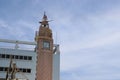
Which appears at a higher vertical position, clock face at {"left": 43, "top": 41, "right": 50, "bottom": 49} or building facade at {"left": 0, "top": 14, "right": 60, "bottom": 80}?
clock face at {"left": 43, "top": 41, "right": 50, "bottom": 49}

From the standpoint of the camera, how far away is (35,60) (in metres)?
78.9

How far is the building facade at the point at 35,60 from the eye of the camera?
76912 mm

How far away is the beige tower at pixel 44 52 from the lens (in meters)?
78.2

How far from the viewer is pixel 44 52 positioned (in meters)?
80.1

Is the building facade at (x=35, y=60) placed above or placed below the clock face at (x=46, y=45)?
below

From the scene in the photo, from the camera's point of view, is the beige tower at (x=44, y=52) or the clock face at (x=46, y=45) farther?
the clock face at (x=46, y=45)

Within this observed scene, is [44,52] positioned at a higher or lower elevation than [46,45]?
lower

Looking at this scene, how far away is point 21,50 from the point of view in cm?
7862

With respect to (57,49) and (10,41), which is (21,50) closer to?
(10,41)

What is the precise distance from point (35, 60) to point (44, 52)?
3.16m

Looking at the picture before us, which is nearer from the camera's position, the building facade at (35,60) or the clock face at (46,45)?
the building facade at (35,60)

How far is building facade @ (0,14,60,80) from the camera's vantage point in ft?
252

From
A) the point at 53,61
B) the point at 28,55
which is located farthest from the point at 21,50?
the point at 53,61

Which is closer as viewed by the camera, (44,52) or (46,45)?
(44,52)
